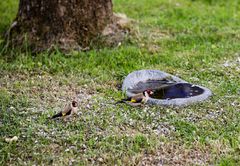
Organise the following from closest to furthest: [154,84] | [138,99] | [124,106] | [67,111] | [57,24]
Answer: [67,111]
[138,99]
[124,106]
[154,84]
[57,24]

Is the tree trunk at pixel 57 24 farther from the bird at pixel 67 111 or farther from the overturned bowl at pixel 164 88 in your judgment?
the bird at pixel 67 111

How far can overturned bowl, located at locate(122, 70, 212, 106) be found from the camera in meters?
6.26

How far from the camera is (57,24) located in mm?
8219

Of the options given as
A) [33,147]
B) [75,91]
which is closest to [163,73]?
[75,91]

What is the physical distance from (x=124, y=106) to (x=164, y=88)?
69 centimetres

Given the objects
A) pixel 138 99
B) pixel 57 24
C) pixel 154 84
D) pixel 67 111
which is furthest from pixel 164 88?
pixel 57 24

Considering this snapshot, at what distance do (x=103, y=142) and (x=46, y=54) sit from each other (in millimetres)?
2854

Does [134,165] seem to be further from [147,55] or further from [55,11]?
[55,11]

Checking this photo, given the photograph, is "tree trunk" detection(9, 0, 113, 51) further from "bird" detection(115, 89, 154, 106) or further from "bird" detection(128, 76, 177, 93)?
"bird" detection(115, 89, 154, 106)

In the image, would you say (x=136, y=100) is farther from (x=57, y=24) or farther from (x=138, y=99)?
(x=57, y=24)

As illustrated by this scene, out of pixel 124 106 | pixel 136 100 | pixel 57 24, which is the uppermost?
pixel 57 24

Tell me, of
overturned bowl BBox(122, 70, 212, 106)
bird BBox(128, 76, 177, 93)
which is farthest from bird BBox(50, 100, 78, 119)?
bird BBox(128, 76, 177, 93)

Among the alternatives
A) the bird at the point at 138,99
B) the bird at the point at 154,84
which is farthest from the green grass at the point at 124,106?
the bird at the point at 154,84

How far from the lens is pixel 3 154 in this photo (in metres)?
5.20
